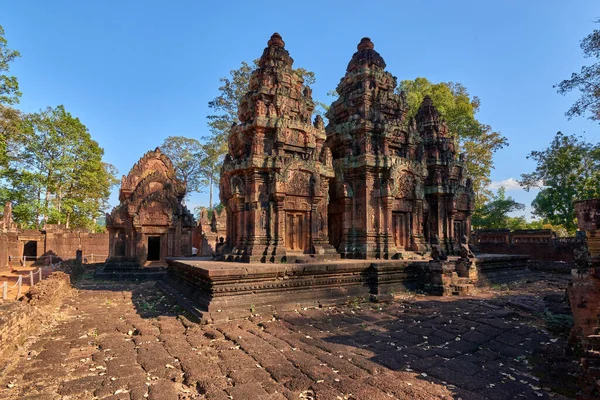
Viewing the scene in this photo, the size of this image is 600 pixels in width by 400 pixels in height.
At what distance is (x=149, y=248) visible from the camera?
16.5 metres

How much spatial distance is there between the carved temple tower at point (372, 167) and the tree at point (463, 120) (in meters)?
12.8

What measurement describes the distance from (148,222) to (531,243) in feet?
72.1

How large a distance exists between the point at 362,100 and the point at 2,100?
2329 centimetres

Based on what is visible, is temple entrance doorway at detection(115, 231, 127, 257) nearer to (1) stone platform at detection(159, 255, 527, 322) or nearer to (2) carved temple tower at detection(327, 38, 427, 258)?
(1) stone platform at detection(159, 255, 527, 322)

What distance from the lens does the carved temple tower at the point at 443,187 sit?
14891 mm

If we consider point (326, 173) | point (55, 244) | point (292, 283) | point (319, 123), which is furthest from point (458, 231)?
point (55, 244)

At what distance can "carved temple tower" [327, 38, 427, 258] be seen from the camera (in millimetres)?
11359

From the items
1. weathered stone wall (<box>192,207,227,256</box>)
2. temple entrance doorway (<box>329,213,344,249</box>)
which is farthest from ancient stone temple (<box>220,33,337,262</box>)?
weathered stone wall (<box>192,207,227,256</box>)

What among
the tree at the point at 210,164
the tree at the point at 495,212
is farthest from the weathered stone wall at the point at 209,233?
the tree at the point at 495,212

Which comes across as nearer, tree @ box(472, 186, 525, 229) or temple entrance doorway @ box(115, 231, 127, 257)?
temple entrance doorway @ box(115, 231, 127, 257)

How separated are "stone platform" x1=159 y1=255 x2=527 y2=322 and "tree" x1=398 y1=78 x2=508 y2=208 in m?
17.3

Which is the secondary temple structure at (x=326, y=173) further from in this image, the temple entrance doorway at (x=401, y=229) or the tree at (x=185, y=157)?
the tree at (x=185, y=157)

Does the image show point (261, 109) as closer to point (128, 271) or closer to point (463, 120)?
point (128, 271)

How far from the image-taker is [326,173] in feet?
34.2
